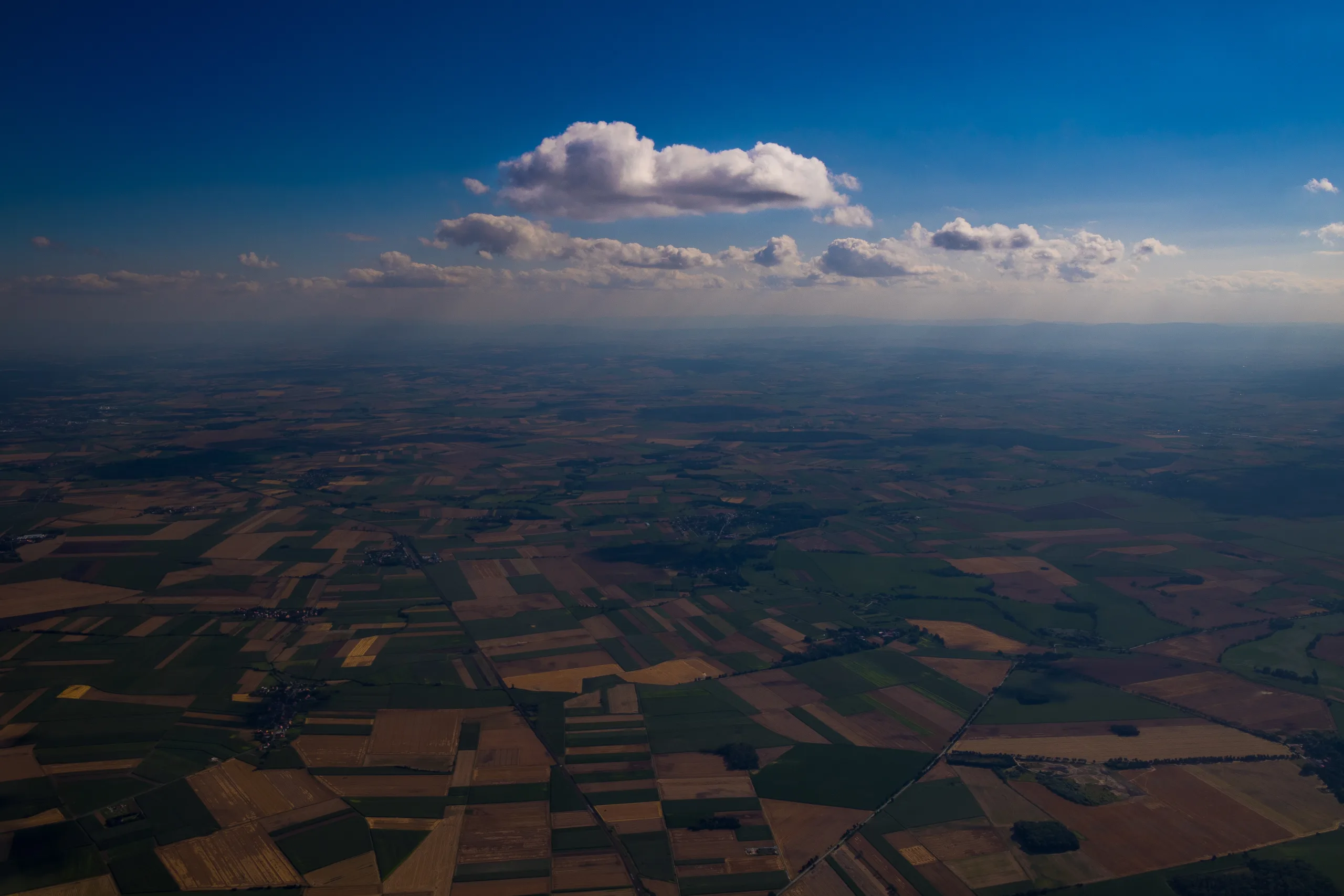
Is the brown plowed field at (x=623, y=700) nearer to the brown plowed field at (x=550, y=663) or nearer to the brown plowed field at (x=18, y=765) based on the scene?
the brown plowed field at (x=550, y=663)

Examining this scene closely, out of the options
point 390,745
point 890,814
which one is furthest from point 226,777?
point 890,814

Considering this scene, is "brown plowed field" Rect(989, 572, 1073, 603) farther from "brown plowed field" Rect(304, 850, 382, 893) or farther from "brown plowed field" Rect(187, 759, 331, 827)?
"brown plowed field" Rect(187, 759, 331, 827)

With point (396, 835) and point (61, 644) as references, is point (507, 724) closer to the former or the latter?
point (396, 835)

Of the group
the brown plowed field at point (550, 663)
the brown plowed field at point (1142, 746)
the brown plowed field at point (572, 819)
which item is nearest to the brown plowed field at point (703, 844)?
the brown plowed field at point (572, 819)

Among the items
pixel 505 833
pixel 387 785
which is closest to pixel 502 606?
pixel 387 785

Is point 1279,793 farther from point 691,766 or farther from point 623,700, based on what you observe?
point 623,700

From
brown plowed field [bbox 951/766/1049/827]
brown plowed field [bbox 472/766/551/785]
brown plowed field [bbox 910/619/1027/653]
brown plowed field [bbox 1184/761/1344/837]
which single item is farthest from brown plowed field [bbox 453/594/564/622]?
brown plowed field [bbox 1184/761/1344/837]
